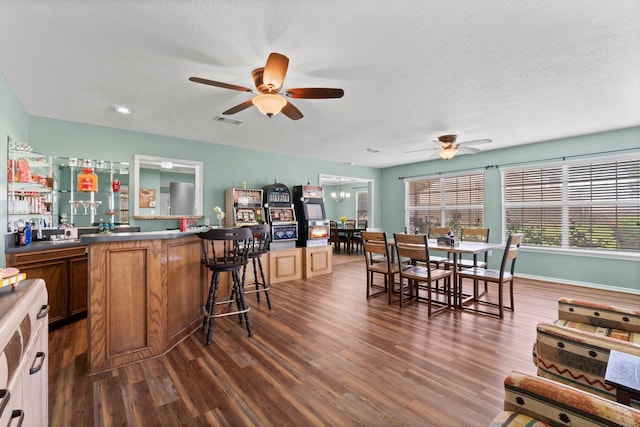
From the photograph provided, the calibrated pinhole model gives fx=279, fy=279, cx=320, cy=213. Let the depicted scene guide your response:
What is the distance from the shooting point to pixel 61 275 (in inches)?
122

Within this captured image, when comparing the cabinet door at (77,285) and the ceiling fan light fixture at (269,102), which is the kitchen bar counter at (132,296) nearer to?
the ceiling fan light fixture at (269,102)

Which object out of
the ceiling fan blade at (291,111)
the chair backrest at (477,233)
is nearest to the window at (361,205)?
the chair backrest at (477,233)

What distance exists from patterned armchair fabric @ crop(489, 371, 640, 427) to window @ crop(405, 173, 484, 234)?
18.8 feet

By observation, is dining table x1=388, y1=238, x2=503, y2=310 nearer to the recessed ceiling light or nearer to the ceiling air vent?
the ceiling air vent

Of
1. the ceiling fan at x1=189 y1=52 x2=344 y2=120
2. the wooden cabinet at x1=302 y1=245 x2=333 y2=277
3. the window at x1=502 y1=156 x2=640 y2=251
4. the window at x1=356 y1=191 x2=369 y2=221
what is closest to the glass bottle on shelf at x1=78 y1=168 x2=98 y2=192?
the ceiling fan at x1=189 y1=52 x2=344 y2=120

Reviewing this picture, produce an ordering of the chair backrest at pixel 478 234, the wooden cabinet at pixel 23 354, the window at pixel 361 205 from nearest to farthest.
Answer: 1. the wooden cabinet at pixel 23 354
2. the chair backrest at pixel 478 234
3. the window at pixel 361 205

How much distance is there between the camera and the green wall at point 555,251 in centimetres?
437

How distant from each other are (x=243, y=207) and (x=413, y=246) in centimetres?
309

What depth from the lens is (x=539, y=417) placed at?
3.39 ft

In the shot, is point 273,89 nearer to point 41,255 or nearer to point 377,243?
point 377,243

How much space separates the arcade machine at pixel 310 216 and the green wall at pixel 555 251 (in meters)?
3.13

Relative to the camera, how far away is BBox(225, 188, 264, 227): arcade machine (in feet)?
16.5

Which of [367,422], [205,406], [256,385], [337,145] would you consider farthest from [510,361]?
[337,145]

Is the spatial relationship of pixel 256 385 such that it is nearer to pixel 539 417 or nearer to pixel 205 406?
pixel 205 406
